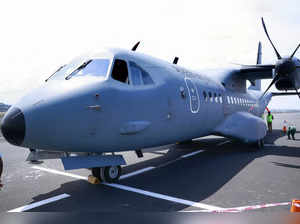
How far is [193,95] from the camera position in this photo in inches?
305

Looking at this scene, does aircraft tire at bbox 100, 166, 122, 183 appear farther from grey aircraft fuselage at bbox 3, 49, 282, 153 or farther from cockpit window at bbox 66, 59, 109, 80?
cockpit window at bbox 66, 59, 109, 80

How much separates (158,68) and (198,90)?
2269mm

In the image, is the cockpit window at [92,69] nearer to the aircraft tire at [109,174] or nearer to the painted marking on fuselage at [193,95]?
the aircraft tire at [109,174]

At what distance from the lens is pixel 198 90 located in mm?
8242

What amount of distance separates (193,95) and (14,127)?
5.39m

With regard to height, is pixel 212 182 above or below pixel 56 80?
below

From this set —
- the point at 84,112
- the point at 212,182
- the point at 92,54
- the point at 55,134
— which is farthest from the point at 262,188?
the point at 92,54

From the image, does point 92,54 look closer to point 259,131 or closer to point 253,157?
point 253,157

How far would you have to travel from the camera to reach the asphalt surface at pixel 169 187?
449cm

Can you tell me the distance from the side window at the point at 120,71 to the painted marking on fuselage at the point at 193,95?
8.85ft

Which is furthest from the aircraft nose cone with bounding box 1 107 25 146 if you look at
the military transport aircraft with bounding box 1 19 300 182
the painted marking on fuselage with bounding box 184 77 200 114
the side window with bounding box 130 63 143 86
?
the painted marking on fuselage with bounding box 184 77 200 114

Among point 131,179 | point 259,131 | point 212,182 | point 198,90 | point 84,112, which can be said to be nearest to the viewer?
point 84,112

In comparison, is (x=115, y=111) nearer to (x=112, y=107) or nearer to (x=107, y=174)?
(x=112, y=107)

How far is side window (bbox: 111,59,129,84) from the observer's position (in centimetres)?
534
